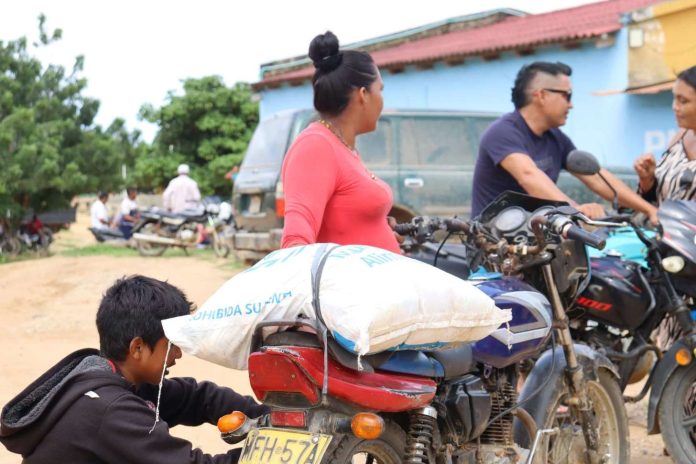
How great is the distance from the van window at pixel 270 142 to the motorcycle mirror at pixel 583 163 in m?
6.60

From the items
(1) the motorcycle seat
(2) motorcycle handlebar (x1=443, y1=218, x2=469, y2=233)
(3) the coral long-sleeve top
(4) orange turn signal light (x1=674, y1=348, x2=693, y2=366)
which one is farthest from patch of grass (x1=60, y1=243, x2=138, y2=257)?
(1) the motorcycle seat

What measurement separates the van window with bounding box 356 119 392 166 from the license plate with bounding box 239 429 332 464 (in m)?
7.87

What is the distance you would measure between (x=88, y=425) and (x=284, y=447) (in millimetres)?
534

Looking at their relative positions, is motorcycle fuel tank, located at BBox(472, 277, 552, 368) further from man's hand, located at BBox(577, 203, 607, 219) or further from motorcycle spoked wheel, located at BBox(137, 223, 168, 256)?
motorcycle spoked wheel, located at BBox(137, 223, 168, 256)

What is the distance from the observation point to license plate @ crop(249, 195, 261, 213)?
1087 centimetres

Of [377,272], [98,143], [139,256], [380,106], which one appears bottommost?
[139,256]

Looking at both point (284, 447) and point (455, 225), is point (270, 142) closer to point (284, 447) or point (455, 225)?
point (455, 225)

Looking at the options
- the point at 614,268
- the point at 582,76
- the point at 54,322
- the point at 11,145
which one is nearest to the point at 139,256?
the point at 11,145

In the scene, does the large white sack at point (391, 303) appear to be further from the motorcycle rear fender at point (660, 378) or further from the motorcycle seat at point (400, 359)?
the motorcycle rear fender at point (660, 378)

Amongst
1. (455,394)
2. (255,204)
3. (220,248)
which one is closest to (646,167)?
(455,394)

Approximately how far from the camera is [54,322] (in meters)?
10.0

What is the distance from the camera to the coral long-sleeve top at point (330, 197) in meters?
3.13

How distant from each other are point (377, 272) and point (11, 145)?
52.5 feet

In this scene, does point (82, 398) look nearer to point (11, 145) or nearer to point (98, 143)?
point (11, 145)
